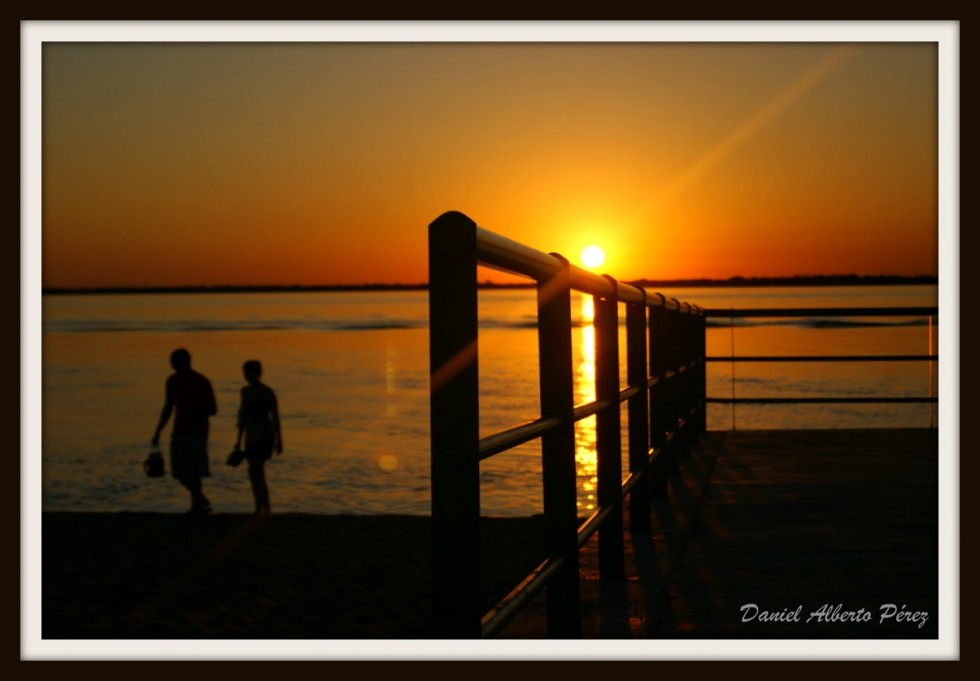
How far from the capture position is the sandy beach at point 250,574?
26.5 feet

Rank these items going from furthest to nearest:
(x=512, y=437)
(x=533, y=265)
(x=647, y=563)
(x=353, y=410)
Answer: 1. (x=353, y=410)
2. (x=647, y=563)
3. (x=533, y=265)
4. (x=512, y=437)

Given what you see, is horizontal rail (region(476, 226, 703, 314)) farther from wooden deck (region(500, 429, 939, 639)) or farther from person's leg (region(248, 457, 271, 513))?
person's leg (region(248, 457, 271, 513))

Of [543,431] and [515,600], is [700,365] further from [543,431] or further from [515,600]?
[515,600]

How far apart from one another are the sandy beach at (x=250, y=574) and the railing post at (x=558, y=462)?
9.56ft

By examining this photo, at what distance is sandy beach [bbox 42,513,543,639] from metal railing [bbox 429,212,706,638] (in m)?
1.97

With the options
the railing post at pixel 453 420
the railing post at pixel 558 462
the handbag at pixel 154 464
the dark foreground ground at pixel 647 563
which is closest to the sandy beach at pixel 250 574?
the dark foreground ground at pixel 647 563

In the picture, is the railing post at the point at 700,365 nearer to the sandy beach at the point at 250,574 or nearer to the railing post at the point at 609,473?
the sandy beach at the point at 250,574

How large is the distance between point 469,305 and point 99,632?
5.63m

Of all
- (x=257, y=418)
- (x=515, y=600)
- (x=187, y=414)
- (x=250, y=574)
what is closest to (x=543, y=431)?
(x=515, y=600)

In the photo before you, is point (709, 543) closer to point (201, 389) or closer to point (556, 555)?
point (556, 555)

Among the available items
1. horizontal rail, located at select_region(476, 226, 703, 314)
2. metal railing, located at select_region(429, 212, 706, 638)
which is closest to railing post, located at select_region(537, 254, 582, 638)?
metal railing, located at select_region(429, 212, 706, 638)

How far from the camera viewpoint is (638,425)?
7.05 metres

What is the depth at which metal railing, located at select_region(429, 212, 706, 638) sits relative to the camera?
335cm

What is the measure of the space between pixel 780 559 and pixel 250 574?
15.6 ft
